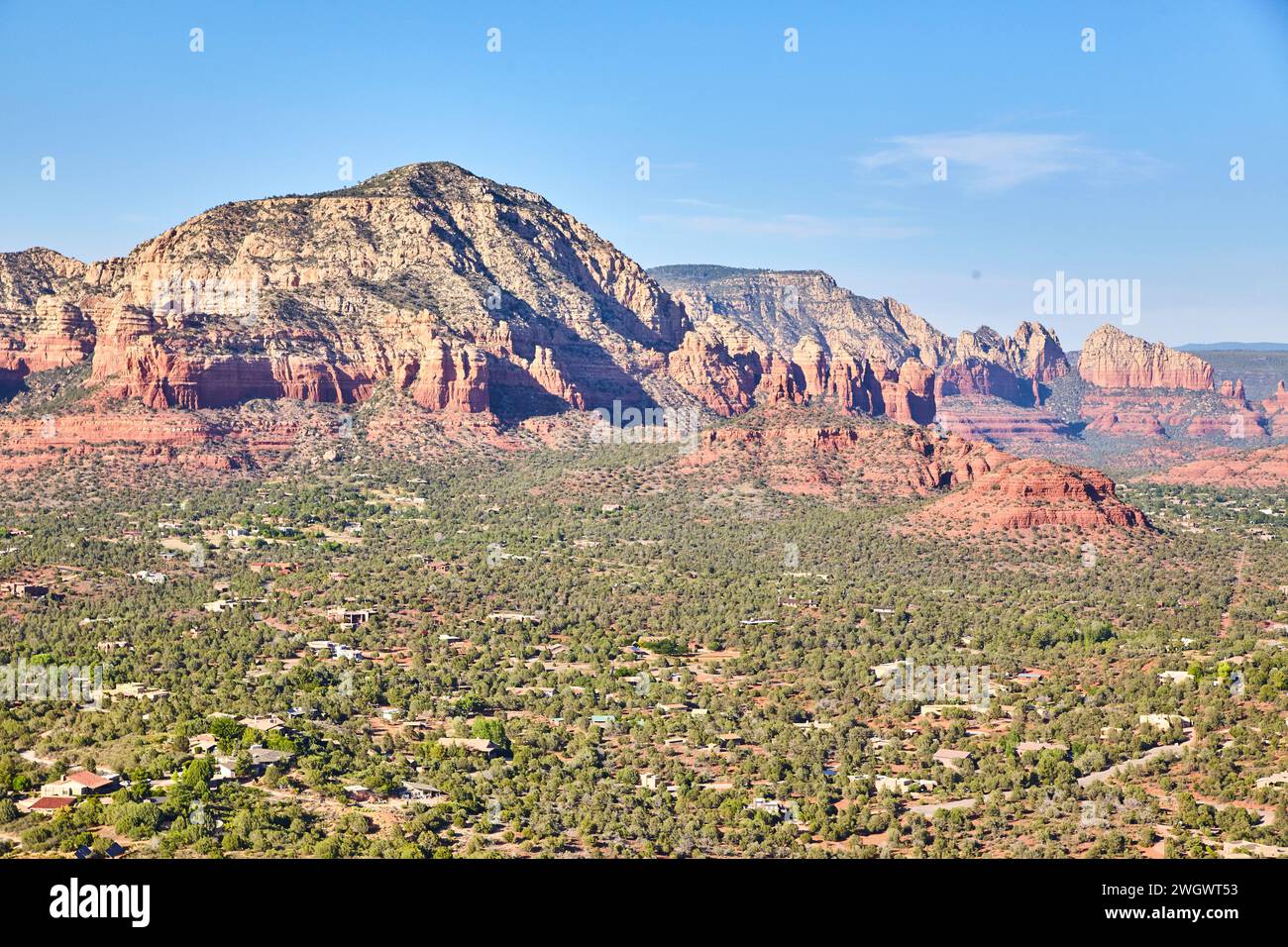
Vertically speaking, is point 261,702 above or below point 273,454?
below

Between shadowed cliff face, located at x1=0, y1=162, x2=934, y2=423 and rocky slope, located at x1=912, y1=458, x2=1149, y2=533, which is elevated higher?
shadowed cliff face, located at x1=0, y1=162, x2=934, y2=423

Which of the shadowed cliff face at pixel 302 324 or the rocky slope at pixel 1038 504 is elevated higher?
the shadowed cliff face at pixel 302 324

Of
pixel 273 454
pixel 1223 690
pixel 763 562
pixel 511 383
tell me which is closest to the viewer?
pixel 1223 690

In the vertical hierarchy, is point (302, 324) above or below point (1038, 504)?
above

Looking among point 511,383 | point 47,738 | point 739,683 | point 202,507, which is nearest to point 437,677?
point 739,683

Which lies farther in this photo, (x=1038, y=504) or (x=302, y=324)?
(x=302, y=324)

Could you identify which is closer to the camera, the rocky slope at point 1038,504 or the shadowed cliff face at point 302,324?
the rocky slope at point 1038,504

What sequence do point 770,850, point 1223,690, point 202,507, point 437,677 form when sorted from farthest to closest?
point 202,507
point 437,677
point 1223,690
point 770,850

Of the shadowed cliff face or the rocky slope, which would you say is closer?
the rocky slope
